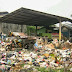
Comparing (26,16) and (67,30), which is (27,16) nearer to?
(26,16)

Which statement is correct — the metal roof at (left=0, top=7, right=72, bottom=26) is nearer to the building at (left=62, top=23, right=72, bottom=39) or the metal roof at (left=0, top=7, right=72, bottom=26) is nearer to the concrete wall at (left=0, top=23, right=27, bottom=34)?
the concrete wall at (left=0, top=23, right=27, bottom=34)

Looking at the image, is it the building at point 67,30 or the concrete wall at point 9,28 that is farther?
the building at point 67,30

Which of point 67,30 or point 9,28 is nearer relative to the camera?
point 9,28

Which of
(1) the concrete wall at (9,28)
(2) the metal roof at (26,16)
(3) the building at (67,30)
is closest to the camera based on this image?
(2) the metal roof at (26,16)

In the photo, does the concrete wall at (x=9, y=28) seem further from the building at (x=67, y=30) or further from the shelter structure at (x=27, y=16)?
the building at (x=67, y=30)

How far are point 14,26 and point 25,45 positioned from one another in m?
8.38

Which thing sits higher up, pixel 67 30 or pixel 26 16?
pixel 26 16

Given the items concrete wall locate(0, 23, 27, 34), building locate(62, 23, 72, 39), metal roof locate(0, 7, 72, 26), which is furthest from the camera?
building locate(62, 23, 72, 39)

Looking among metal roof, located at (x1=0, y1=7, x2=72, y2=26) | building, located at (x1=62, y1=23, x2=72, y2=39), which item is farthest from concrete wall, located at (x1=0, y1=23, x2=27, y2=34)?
building, located at (x1=62, y1=23, x2=72, y2=39)

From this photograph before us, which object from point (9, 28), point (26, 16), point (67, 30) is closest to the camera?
point (26, 16)

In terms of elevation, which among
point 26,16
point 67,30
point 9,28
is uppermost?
point 26,16

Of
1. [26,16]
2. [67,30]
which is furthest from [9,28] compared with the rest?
[67,30]

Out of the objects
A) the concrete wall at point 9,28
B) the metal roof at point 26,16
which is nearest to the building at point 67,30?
the metal roof at point 26,16

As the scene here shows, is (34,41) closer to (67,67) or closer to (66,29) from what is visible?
(67,67)
